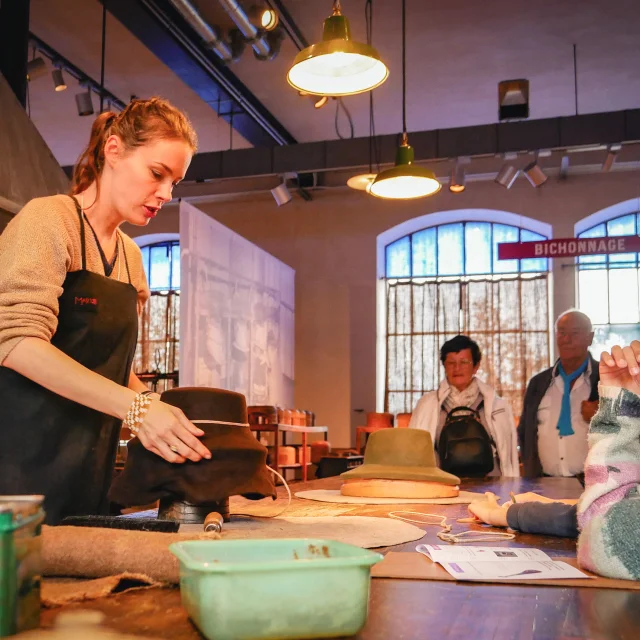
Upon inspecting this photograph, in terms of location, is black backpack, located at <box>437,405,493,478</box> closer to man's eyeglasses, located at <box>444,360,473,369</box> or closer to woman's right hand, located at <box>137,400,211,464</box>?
man's eyeglasses, located at <box>444,360,473,369</box>

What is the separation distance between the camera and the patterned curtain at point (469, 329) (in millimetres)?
11289

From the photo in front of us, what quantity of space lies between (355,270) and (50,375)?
10.4 metres

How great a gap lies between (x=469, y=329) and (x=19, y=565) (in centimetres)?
1113

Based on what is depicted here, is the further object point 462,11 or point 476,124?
point 476,124

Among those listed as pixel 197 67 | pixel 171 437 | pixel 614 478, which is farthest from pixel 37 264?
pixel 197 67

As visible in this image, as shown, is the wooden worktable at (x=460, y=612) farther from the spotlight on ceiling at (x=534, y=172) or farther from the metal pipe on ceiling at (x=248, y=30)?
the spotlight on ceiling at (x=534, y=172)

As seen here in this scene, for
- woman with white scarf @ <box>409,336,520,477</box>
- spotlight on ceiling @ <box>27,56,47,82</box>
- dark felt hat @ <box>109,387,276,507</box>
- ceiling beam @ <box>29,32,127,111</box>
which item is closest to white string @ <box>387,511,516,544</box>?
dark felt hat @ <box>109,387,276,507</box>

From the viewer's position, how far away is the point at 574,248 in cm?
874

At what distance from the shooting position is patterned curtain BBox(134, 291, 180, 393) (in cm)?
1238

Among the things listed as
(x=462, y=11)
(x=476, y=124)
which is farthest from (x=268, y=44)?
(x=476, y=124)

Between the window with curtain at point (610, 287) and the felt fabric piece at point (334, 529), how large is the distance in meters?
10.1

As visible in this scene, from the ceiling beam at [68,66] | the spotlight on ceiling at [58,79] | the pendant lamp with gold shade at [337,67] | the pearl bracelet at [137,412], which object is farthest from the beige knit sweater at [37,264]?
the ceiling beam at [68,66]

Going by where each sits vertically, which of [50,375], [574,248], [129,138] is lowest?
[50,375]

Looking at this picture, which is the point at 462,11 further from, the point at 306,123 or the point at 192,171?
the point at 192,171
